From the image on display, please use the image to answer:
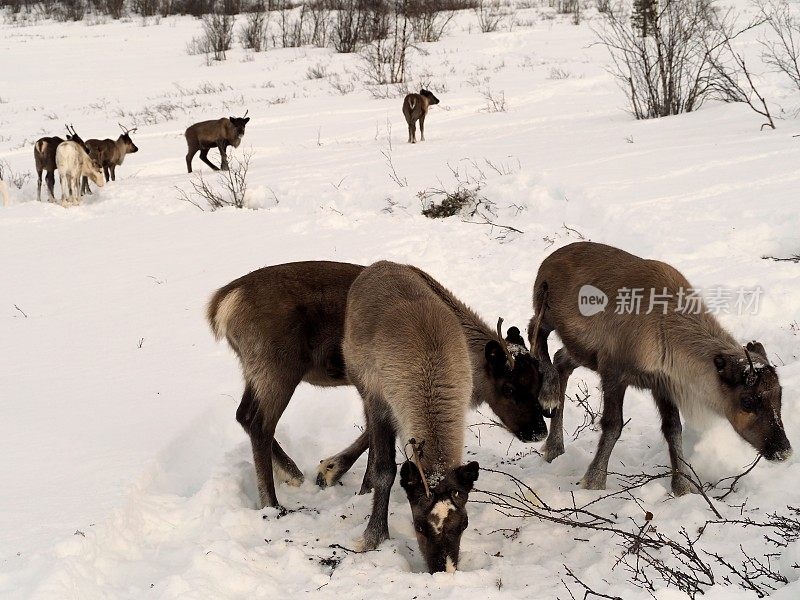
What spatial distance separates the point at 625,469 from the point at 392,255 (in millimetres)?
4896

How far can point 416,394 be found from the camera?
402 cm

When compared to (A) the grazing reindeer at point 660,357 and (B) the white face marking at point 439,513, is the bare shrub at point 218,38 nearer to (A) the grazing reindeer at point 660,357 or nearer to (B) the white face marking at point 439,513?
(A) the grazing reindeer at point 660,357

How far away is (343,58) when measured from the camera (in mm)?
37156

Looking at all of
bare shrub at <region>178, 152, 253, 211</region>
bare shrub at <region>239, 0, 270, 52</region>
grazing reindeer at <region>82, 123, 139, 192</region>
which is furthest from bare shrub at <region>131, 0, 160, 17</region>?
bare shrub at <region>178, 152, 253, 211</region>

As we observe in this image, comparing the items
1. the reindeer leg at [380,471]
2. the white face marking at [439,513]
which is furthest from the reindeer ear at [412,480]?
the reindeer leg at [380,471]

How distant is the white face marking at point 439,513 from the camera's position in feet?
12.4

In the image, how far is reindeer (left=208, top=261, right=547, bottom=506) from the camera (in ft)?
16.7

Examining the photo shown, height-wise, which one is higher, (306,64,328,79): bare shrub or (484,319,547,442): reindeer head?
(306,64,328,79): bare shrub

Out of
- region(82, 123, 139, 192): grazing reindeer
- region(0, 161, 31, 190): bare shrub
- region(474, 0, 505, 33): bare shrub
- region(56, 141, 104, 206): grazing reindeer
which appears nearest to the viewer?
region(56, 141, 104, 206): grazing reindeer

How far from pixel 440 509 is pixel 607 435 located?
→ 179cm

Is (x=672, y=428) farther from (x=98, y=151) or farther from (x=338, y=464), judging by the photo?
(x=98, y=151)

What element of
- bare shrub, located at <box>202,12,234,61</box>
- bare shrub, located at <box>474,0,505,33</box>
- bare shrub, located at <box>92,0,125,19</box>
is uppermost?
bare shrub, located at <box>92,0,125,19</box>

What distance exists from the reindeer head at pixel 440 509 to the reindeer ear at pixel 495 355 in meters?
1.01

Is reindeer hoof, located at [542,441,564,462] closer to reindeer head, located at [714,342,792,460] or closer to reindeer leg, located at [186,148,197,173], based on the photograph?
reindeer head, located at [714,342,792,460]
